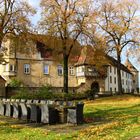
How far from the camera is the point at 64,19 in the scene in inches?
1475

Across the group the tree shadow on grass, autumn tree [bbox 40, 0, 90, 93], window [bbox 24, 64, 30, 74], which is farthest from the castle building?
the tree shadow on grass

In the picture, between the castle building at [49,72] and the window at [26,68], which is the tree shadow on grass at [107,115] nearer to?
the castle building at [49,72]

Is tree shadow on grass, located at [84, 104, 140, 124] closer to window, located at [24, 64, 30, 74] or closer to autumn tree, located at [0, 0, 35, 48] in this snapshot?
autumn tree, located at [0, 0, 35, 48]

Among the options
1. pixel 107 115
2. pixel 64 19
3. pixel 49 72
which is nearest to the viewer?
pixel 107 115

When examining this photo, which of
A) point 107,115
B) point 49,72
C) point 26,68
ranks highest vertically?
point 26,68

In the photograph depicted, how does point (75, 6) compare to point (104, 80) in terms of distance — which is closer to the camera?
point (75, 6)

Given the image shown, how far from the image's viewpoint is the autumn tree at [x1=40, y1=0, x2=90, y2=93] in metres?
37.7

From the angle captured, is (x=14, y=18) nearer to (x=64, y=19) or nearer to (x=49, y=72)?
(x=64, y=19)

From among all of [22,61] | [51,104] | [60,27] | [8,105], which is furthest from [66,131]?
[22,61]

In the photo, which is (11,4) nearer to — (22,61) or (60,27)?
(60,27)

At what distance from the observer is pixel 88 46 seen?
39.1 metres

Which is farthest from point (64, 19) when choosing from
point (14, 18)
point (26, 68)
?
point (26, 68)

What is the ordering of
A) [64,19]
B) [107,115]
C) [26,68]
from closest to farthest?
1. [107,115]
2. [64,19]
3. [26,68]

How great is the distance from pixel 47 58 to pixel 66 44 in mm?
30090
